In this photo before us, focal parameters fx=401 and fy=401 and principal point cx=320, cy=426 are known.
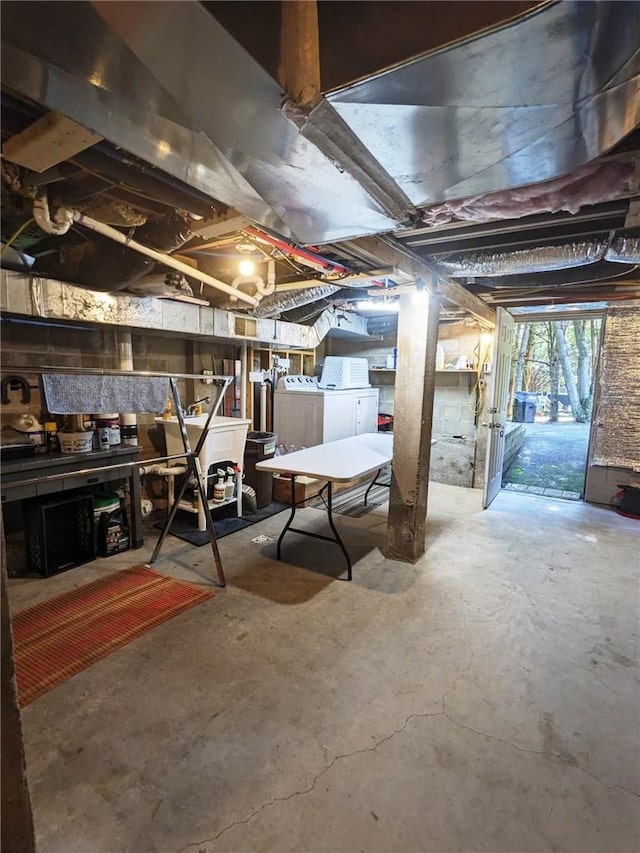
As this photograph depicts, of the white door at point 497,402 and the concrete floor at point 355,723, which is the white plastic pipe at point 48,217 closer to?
the concrete floor at point 355,723

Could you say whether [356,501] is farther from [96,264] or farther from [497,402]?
[96,264]

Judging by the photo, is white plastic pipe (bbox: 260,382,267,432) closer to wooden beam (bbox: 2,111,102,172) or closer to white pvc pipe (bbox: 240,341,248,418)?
white pvc pipe (bbox: 240,341,248,418)

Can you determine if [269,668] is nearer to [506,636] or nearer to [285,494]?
[506,636]

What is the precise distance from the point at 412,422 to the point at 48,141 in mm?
2632

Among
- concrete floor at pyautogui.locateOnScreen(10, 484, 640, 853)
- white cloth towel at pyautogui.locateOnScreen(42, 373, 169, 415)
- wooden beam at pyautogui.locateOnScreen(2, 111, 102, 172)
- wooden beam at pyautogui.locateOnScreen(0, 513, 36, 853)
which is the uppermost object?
wooden beam at pyautogui.locateOnScreen(2, 111, 102, 172)

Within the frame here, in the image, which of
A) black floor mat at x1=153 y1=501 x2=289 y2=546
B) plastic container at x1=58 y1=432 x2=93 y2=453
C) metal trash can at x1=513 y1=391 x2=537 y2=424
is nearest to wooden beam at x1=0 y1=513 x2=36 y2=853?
plastic container at x1=58 y1=432 x2=93 y2=453

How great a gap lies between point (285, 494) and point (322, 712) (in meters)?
2.94

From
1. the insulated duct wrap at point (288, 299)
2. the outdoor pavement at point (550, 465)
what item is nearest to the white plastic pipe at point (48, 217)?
the insulated duct wrap at point (288, 299)

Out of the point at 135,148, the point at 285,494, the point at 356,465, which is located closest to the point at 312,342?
the point at 285,494

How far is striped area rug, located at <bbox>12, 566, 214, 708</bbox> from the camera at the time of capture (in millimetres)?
2035

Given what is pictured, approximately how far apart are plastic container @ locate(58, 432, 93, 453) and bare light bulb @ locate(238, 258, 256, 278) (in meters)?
1.72

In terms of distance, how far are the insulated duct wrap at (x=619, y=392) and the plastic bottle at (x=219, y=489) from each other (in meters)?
4.32

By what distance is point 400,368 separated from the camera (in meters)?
3.21

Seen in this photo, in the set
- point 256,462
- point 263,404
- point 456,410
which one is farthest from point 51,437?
point 456,410
